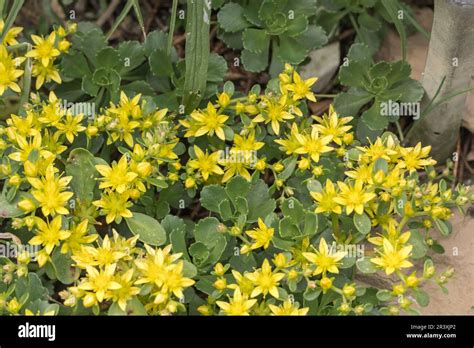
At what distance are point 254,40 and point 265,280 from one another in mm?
881

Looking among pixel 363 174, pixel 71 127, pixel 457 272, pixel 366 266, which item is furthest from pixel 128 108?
pixel 457 272

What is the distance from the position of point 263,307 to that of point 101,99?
901 millimetres

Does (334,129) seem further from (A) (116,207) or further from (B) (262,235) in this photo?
(A) (116,207)

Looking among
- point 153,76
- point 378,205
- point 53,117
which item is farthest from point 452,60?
point 53,117

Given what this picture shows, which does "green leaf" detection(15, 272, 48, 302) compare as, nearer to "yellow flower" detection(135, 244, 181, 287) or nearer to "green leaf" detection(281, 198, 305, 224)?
"yellow flower" detection(135, 244, 181, 287)

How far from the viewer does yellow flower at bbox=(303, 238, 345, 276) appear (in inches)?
82.0

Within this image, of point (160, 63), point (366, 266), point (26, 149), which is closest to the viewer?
point (366, 266)

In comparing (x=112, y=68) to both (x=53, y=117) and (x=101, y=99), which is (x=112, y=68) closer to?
(x=101, y=99)

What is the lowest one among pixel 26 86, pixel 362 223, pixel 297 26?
pixel 362 223

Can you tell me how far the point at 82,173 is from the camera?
7.32 feet

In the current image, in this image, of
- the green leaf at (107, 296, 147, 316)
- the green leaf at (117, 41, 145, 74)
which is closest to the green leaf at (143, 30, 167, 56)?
the green leaf at (117, 41, 145, 74)

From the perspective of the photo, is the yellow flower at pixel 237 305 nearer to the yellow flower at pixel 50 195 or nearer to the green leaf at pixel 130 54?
the yellow flower at pixel 50 195

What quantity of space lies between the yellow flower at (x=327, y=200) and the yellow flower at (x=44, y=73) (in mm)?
926

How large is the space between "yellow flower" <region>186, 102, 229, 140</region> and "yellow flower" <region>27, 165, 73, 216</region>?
46cm
